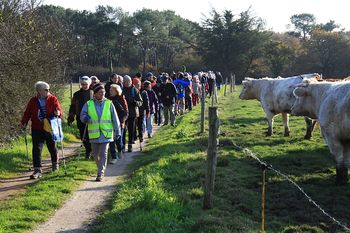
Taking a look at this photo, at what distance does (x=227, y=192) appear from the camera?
892cm

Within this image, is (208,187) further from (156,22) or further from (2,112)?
(156,22)

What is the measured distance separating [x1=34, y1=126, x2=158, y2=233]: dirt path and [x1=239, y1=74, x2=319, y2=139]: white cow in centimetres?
691

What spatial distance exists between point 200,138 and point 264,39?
55212 millimetres

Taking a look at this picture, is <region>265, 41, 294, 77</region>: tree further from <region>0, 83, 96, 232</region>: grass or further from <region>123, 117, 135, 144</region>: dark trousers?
<region>0, 83, 96, 232</region>: grass

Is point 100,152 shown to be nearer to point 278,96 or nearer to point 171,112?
point 278,96

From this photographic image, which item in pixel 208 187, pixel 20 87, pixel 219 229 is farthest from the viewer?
pixel 20 87

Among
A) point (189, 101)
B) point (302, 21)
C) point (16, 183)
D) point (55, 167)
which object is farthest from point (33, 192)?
point (302, 21)

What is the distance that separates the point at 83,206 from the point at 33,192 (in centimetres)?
145

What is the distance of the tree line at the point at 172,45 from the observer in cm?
2139

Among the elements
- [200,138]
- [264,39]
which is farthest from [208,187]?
[264,39]

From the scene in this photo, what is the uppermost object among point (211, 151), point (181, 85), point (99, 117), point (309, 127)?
point (181, 85)

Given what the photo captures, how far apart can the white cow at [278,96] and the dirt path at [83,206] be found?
6914mm

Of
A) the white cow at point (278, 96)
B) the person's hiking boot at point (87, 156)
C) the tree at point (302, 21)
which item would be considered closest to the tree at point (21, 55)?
the person's hiking boot at point (87, 156)

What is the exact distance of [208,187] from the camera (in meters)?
7.62
